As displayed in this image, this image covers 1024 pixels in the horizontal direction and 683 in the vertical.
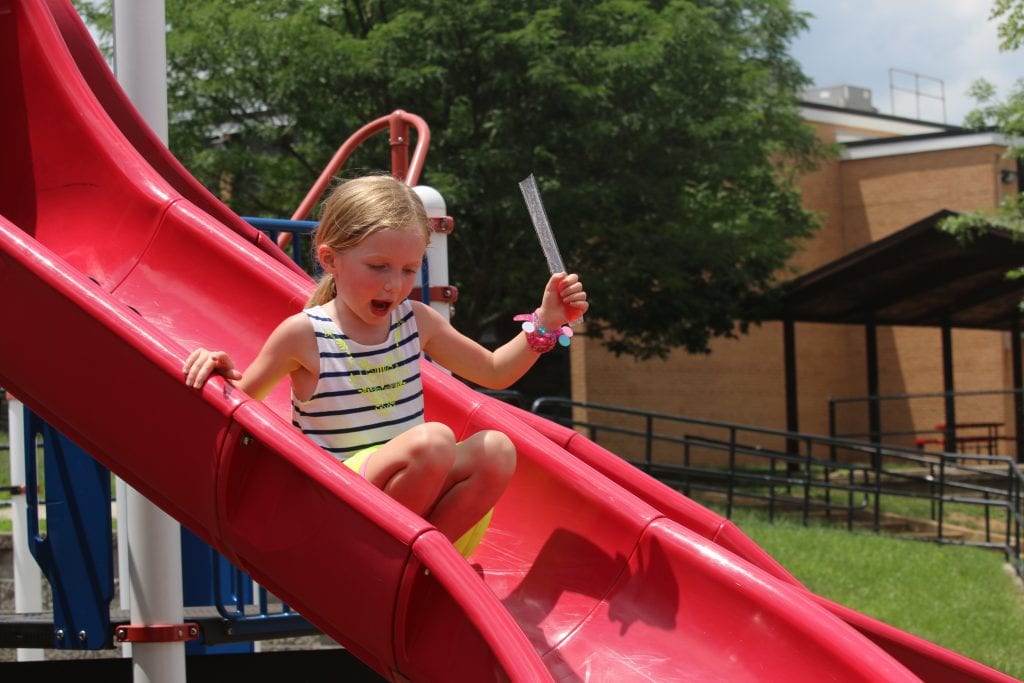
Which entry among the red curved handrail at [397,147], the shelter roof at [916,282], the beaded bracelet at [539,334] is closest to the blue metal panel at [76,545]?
the beaded bracelet at [539,334]

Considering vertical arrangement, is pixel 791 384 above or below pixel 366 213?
below

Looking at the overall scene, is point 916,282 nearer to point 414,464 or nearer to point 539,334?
point 539,334

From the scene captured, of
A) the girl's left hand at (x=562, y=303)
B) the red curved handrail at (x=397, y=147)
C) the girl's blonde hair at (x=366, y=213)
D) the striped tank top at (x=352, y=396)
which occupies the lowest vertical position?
the striped tank top at (x=352, y=396)

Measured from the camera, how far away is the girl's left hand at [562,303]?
Result: 342cm

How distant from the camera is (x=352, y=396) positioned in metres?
3.40

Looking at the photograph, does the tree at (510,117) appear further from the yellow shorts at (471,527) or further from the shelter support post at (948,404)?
the yellow shorts at (471,527)

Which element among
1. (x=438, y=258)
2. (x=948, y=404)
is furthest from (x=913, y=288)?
(x=438, y=258)

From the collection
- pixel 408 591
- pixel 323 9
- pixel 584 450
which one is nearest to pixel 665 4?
pixel 323 9

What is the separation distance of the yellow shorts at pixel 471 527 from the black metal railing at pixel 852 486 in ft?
20.6

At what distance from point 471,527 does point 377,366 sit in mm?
523

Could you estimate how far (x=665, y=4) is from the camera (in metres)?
16.9

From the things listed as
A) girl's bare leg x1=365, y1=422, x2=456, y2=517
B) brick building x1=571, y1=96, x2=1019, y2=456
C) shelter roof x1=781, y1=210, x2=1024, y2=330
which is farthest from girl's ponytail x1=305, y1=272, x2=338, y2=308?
brick building x1=571, y1=96, x2=1019, y2=456

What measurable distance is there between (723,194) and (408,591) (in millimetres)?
15022

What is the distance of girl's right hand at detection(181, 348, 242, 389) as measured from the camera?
315 centimetres
